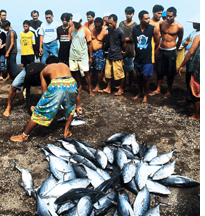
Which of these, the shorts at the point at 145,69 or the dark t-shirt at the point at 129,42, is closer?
Answer: the shorts at the point at 145,69

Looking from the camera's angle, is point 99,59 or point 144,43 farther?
point 99,59

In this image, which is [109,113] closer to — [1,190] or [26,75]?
[26,75]

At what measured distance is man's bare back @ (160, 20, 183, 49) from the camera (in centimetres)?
530

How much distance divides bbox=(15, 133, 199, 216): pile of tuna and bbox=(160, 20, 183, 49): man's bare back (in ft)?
10.1

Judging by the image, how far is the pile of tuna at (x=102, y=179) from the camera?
246cm

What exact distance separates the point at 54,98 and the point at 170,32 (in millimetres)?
3600

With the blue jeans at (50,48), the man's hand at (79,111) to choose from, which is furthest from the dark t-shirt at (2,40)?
the man's hand at (79,111)

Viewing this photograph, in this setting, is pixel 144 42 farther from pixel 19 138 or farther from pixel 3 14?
pixel 3 14

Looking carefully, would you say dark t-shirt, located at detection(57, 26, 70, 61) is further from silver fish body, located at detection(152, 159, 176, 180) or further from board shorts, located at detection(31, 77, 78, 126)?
silver fish body, located at detection(152, 159, 176, 180)

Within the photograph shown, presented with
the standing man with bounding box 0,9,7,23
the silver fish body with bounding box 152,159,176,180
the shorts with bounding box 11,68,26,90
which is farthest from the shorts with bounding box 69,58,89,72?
the silver fish body with bounding box 152,159,176,180

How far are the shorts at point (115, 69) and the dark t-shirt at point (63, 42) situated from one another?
4.00 feet

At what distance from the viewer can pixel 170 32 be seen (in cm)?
533

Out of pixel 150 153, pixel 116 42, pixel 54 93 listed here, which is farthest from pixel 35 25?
pixel 150 153

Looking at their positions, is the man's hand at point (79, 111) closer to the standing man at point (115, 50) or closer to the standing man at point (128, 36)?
the standing man at point (115, 50)
